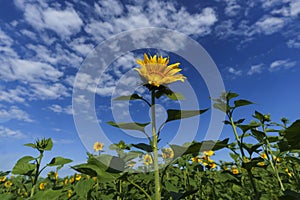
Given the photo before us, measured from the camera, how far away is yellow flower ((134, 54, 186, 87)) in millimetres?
1760

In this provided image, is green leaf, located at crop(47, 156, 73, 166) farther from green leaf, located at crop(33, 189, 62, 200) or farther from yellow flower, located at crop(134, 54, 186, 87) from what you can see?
yellow flower, located at crop(134, 54, 186, 87)

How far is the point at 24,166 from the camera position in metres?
2.31

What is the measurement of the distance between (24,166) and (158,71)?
1686 millimetres

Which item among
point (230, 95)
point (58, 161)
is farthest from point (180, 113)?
point (58, 161)

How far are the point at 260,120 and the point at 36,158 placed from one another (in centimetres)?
259

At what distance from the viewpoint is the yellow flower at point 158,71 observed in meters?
1.76

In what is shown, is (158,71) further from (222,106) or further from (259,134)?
(259,134)

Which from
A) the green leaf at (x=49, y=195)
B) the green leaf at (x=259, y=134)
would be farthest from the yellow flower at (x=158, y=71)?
the green leaf at (x=49, y=195)

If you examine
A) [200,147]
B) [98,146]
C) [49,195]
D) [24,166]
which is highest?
[98,146]

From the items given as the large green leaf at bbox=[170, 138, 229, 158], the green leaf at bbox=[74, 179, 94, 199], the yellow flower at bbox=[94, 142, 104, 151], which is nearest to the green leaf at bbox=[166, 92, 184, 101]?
the large green leaf at bbox=[170, 138, 229, 158]

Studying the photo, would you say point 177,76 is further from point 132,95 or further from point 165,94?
point 132,95

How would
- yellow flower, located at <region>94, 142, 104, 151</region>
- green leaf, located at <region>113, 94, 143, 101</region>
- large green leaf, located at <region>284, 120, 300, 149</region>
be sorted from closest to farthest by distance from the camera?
large green leaf, located at <region>284, 120, 300, 149</region>, green leaf, located at <region>113, 94, 143, 101</region>, yellow flower, located at <region>94, 142, 104, 151</region>

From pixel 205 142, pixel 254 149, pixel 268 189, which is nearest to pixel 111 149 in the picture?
pixel 254 149

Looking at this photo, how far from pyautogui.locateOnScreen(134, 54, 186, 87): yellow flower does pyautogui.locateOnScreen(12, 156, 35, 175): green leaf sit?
1484 mm
